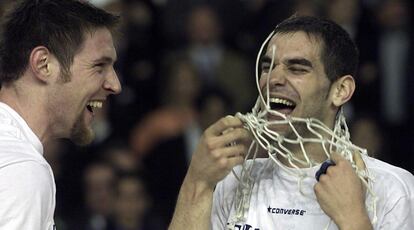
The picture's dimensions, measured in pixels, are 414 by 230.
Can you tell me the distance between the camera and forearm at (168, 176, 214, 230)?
5.30m

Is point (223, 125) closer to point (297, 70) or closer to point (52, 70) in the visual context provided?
point (297, 70)

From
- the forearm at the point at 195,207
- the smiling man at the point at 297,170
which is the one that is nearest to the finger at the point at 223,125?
the smiling man at the point at 297,170

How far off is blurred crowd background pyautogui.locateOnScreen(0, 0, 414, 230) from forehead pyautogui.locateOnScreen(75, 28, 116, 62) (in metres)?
3.68

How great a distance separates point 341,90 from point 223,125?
815mm

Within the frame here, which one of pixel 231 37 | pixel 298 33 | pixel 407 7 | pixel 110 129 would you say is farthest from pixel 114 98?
pixel 298 33

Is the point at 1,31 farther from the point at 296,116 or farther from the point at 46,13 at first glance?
the point at 296,116

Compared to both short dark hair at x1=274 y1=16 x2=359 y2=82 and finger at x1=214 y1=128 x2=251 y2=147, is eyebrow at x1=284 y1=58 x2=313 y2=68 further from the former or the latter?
finger at x1=214 y1=128 x2=251 y2=147

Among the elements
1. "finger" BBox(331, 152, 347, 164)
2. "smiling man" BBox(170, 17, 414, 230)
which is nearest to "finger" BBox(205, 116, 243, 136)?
"smiling man" BBox(170, 17, 414, 230)

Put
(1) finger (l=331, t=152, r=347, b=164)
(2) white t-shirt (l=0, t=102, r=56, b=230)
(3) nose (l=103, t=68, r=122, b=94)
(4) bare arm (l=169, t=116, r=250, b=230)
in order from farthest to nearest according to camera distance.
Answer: (3) nose (l=103, t=68, r=122, b=94)
(4) bare arm (l=169, t=116, r=250, b=230)
(1) finger (l=331, t=152, r=347, b=164)
(2) white t-shirt (l=0, t=102, r=56, b=230)

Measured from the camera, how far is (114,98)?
1009 cm

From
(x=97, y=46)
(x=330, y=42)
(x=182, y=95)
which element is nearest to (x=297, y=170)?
(x=330, y=42)

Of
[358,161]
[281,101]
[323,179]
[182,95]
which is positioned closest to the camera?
[323,179]

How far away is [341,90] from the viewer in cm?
559

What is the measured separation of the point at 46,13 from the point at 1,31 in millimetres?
297
